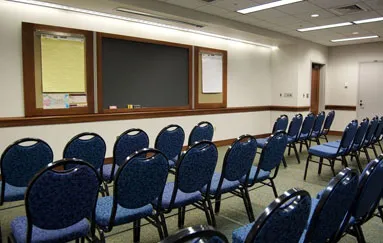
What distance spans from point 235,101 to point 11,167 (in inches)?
239

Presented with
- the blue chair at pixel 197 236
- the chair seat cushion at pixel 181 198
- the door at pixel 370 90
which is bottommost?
the chair seat cushion at pixel 181 198

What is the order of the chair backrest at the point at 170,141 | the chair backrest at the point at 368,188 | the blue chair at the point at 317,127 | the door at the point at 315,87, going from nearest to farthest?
1. the chair backrest at the point at 368,188
2. the chair backrest at the point at 170,141
3. the blue chair at the point at 317,127
4. the door at the point at 315,87

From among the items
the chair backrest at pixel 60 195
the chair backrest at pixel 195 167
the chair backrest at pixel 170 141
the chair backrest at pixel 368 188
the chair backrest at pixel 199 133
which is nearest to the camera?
the chair backrest at pixel 60 195

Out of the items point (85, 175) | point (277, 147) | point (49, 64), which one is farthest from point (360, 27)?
point (85, 175)

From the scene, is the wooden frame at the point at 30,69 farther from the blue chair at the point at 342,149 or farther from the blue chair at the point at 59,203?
the blue chair at the point at 342,149

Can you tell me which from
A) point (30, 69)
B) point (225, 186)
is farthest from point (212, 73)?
point (225, 186)

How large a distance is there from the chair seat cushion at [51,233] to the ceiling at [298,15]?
13.3 ft

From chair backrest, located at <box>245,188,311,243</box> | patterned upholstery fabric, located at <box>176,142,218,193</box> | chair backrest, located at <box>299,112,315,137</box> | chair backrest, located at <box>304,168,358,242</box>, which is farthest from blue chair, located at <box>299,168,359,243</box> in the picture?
chair backrest, located at <box>299,112,315,137</box>

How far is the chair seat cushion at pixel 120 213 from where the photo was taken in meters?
2.12

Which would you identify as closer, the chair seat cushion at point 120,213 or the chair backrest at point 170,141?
the chair seat cushion at point 120,213

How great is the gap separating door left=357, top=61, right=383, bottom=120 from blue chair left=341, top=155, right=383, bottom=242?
7977 mm

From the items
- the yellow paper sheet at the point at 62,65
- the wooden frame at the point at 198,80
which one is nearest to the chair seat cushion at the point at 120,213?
the yellow paper sheet at the point at 62,65

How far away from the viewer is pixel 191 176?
2.46 m

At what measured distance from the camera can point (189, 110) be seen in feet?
21.9
